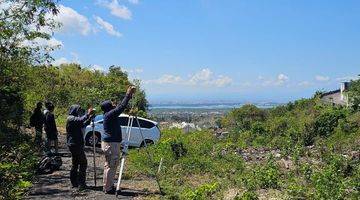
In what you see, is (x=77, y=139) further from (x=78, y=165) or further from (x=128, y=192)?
(x=128, y=192)

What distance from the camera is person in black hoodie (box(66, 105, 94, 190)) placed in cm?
1084

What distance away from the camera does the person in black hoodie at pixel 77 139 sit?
10.8 metres

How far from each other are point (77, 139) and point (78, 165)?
0.78m

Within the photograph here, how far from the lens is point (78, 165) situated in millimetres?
11344

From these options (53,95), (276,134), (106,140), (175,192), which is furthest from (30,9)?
(276,134)

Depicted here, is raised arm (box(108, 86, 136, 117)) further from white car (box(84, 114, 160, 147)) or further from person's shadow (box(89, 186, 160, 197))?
white car (box(84, 114, 160, 147))

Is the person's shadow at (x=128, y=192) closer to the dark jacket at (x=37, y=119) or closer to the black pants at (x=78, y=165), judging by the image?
the black pants at (x=78, y=165)

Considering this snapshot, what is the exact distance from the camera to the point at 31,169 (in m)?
12.1

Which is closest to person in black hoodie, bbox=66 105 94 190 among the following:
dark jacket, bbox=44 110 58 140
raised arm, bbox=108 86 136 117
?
raised arm, bbox=108 86 136 117

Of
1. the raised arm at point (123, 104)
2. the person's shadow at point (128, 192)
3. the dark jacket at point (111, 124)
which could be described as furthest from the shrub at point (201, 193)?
the raised arm at point (123, 104)

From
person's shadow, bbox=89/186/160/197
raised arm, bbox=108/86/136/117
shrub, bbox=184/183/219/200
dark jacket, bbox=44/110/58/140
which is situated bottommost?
person's shadow, bbox=89/186/160/197

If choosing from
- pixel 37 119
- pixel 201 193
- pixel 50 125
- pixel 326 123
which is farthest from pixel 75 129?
pixel 326 123

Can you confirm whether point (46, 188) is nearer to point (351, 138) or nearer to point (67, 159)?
point (67, 159)

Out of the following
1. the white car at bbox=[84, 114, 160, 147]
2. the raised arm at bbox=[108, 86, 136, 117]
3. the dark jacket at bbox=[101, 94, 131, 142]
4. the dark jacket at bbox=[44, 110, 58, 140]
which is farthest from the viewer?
the white car at bbox=[84, 114, 160, 147]
